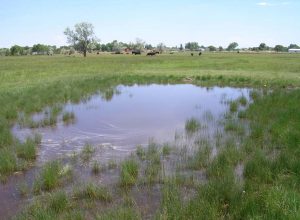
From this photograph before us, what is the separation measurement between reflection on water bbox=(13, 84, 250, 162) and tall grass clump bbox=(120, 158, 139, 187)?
132 cm

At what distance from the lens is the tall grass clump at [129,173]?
274 inches

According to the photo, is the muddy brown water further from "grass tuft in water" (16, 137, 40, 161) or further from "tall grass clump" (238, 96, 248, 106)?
"tall grass clump" (238, 96, 248, 106)

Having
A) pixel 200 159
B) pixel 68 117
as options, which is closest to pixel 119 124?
pixel 68 117

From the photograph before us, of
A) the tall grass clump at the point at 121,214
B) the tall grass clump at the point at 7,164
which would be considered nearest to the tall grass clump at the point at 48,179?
the tall grass clump at the point at 7,164

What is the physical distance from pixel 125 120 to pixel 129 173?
650cm

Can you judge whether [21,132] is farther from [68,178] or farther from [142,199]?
[142,199]

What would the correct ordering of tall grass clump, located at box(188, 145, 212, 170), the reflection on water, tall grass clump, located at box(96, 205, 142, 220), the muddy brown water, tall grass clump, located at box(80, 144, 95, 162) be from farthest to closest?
the reflection on water
the muddy brown water
tall grass clump, located at box(80, 144, 95, 162)
tall grass clump, located at box(188, 145, 212, 170)
tall grass clump, located at box(96, 205, 142, 220)

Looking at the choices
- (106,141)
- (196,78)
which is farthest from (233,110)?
(196,78)

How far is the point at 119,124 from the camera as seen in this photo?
1291cm

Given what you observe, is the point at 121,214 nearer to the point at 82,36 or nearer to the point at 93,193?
the point at 93,193

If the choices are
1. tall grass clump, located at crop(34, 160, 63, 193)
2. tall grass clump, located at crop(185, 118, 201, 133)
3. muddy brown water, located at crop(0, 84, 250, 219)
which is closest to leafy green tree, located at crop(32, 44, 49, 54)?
muddy brown water, located at crop(0, 84, 250, 219)

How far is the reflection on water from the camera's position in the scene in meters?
10.1

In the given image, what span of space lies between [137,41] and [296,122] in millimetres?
180178

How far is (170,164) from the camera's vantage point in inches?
318
